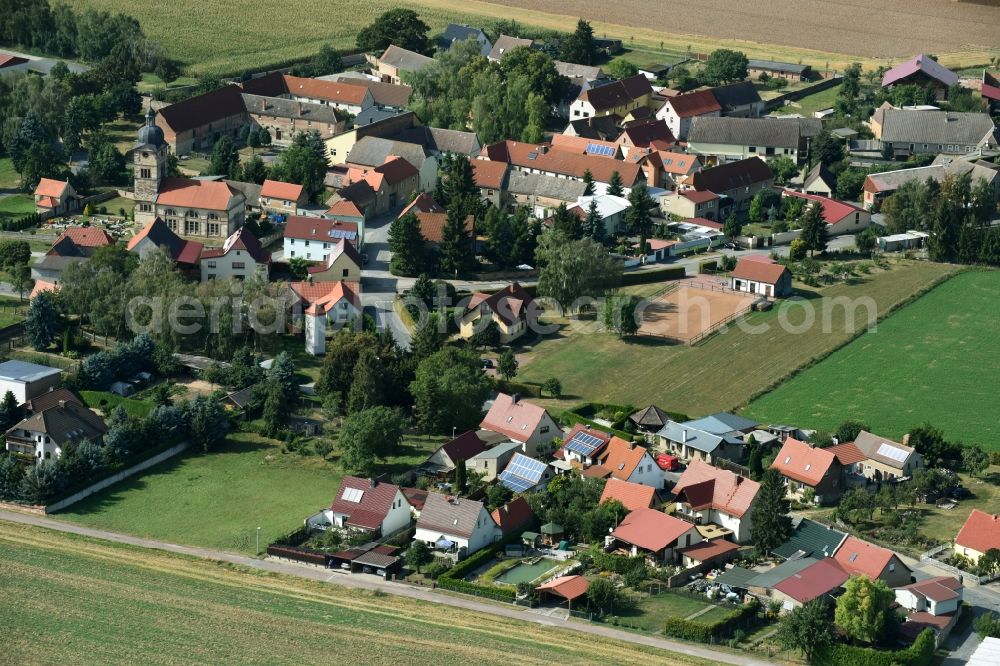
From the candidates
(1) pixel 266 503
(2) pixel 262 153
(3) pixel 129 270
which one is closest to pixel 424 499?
(1) pixel 266 503

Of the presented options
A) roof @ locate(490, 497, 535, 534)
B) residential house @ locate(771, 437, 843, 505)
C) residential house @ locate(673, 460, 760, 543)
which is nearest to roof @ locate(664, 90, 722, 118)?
residential house @ locate(771, 437, 843, 505)

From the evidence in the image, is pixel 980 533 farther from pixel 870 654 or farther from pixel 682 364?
pixel 682 364

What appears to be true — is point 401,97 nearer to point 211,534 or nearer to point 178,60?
point 178,60

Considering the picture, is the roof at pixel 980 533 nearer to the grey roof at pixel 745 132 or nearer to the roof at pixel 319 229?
the roof at pixel 319 229

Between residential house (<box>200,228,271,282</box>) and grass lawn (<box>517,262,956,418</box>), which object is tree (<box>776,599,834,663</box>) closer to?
grass lawn (<box>517,262,956,418</box>)

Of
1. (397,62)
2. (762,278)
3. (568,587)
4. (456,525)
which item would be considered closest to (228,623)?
(456,525)

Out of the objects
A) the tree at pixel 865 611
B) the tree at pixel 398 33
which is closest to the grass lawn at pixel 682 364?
the tree at pixel 865 611
